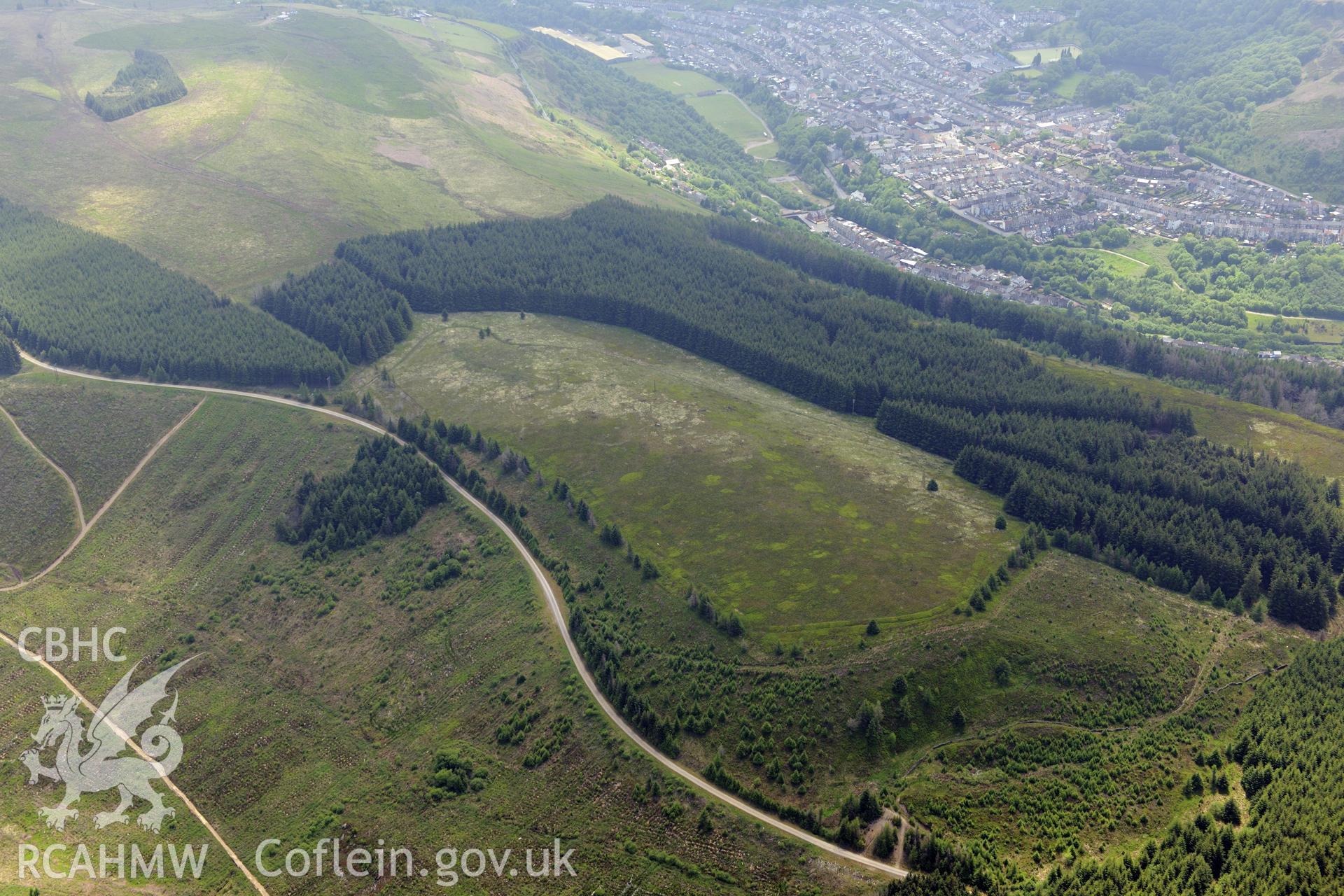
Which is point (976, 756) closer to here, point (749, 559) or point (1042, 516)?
point (749, 559)

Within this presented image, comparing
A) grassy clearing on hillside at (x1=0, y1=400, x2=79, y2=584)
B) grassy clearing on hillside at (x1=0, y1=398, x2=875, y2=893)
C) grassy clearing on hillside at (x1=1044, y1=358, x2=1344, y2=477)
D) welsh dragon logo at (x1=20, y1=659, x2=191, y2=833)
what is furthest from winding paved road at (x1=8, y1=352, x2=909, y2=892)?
grassy clearing on hillside at (x1=1044, y1=358, x2=1344, y2=477)

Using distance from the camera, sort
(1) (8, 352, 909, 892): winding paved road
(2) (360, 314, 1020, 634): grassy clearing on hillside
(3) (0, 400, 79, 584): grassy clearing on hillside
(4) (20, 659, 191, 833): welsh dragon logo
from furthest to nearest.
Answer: (3) (0, 400, 79, 584): grassy clearing on hillside, (2) (360, 314, 1020, 634): grassy clearing on hillside, (4) (20, 659, 191, 833): welsh dragon logo, (1) (8, 352, 909, 892): winding paved road

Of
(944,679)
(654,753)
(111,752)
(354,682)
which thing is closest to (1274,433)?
(944,679)

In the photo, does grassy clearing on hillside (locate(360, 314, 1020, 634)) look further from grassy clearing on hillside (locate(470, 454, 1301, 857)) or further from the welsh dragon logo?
the welsh dragon logo

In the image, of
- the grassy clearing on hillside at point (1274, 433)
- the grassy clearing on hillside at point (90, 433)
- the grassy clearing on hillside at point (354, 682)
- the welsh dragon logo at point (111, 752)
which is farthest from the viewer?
the grassy clearing on hillside at point (90, 433)

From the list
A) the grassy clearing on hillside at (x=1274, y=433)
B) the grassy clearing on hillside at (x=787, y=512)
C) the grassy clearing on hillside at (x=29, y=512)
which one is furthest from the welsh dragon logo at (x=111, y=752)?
the grassy clearing on hillside at (x=1274, y=433)

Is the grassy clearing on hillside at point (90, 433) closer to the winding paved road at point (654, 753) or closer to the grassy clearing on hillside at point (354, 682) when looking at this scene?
the grassy clearing on hillside at point (354, 682)
